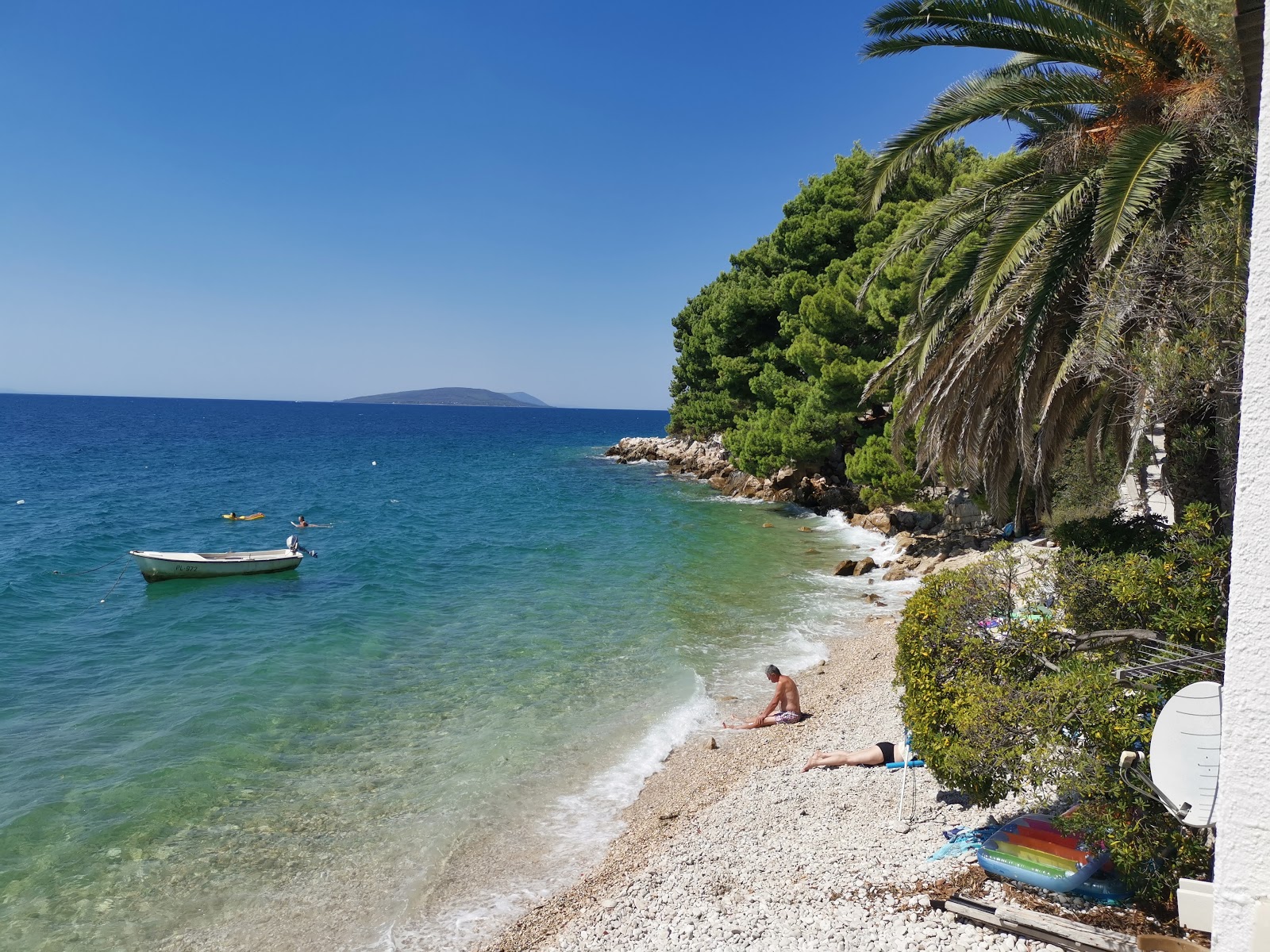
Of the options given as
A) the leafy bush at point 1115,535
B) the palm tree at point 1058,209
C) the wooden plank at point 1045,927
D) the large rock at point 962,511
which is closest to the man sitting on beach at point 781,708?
the palm tree at point 1058,209

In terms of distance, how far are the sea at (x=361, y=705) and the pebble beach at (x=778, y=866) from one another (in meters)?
0.72

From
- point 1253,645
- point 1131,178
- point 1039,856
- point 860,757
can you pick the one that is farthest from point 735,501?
point 1253,645

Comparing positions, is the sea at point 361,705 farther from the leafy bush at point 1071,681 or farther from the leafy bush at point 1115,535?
the leafy bush at point 1115,535

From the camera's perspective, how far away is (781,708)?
38.9ft

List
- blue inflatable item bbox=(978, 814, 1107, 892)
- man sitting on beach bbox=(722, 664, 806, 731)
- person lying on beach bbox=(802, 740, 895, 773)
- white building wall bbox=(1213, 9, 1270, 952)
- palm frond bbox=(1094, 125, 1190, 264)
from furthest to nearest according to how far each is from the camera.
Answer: man sitting on beach bbox=(722, 664, 806, 731), person lying on beach bbox=(802, 740, 895, 773), palm frond bbox=(1094, 125, 1190, 264), blue inflatable item bbox=(978, 814, 1107, 892), white building wall bbox=(1213, 9, 1270, 952)

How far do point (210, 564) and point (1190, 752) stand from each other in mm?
24762

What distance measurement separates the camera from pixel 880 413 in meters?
27.3

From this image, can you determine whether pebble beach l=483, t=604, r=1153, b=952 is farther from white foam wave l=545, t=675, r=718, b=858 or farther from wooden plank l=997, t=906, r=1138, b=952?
white foam wave l=545, t=675, r=718, b=858

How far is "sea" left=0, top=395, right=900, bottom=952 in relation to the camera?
26.8ft

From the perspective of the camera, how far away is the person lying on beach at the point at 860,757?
9.24m

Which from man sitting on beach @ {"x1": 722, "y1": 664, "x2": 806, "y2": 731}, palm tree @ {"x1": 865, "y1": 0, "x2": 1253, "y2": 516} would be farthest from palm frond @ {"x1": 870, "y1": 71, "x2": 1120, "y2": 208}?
man sitting on beach @ {"x1": 722, "y1": 664, "x2": 806, "y2": 731}

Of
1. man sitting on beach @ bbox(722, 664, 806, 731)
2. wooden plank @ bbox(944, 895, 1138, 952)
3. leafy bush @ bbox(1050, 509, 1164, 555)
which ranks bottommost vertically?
man sitting on beach @ bbox(722, 664, 806, 731)

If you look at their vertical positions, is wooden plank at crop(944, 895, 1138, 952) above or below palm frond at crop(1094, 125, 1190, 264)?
below

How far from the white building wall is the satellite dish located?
65 centimetres
